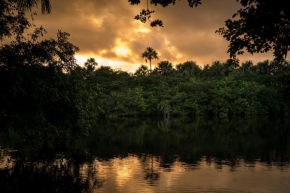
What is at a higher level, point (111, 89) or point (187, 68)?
point (187, 68)

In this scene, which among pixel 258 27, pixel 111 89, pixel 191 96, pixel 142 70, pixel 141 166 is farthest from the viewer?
pixel 142 70

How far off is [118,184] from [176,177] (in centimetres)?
520

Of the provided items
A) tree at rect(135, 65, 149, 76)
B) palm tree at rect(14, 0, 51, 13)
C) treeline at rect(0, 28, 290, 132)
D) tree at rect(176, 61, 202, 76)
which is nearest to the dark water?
treeline at rect(0, 28, 290, 132)

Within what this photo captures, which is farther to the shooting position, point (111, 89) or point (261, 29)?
point (111, 89)

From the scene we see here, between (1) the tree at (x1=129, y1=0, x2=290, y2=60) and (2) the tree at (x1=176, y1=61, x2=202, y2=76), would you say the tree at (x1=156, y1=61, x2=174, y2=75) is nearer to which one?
(2) the tree at (x1=176, y1=61, x2=202, y2=76)

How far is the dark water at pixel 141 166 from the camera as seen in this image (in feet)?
78.5

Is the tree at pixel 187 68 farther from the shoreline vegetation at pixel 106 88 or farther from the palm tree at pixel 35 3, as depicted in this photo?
the palm tree at pixel 35 3

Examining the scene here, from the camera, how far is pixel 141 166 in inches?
1236

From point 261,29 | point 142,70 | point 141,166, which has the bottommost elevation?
point 141,166

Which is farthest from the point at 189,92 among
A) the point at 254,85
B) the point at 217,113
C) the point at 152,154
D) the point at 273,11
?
the point at 273,11

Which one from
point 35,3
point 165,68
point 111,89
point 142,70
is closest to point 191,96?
point 111,89

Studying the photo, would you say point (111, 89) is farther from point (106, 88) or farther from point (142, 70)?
point (142, 70)

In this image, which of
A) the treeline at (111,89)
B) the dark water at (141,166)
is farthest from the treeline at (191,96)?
the dark water at (141,166)

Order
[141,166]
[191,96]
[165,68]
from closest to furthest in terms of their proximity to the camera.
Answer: [141,166]
[191,96]
[165,68]
